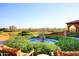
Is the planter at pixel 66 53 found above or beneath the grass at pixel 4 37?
beneath

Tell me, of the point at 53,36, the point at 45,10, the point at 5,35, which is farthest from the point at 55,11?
the point at 5,35

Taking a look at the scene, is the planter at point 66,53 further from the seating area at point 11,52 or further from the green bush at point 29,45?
the seating area at point 11,52

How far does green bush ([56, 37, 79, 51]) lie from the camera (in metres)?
1.84

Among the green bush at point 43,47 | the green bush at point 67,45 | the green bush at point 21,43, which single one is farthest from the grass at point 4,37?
the green bush at point 67,45

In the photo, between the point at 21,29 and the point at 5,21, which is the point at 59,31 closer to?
the point at 21,29

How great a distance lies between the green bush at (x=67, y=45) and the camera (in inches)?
72.4

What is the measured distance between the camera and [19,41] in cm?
185

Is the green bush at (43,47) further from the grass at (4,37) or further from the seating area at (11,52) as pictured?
the grass at (4,37)

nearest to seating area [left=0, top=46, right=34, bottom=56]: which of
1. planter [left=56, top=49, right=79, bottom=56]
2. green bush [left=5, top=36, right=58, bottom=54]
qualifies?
green bush [left=5, top=36, right=58, bottom=54]

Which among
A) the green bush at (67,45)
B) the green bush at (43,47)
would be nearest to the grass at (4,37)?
the green bush at (43,47)

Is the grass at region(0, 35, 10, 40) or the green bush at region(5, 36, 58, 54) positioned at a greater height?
the grass at region(0, 35, 10, 40)

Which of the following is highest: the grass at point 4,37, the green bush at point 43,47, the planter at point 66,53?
the grass at point 4,37

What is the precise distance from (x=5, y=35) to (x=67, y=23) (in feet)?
1.66

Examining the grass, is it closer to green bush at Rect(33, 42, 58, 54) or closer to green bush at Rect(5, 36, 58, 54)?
green bush at Rect(5, 36, 58, 54)
